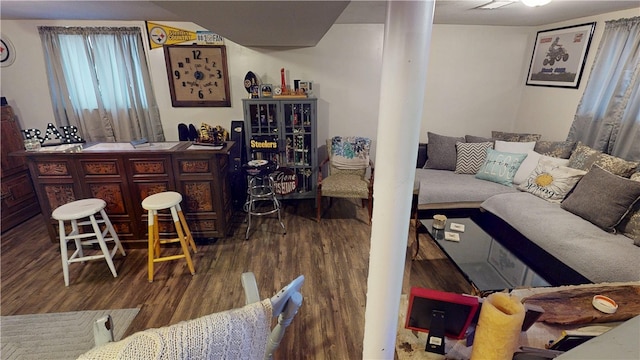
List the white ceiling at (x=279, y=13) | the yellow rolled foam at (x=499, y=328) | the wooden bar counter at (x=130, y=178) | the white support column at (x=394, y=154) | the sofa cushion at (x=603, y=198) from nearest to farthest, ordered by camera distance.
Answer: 1. the white support column at (x=394, y=154)
2. the yellow rolled foam at (x=499, y=328)
3. the white ceiling at (x=279, y=13)
4. the sofa cushion at (x=603, y=198)
5. the wooden bar counter at (x=130, y=178)

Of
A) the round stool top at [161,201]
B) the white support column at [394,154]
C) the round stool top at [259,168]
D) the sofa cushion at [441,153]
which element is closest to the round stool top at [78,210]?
the round stool top at [161,201]

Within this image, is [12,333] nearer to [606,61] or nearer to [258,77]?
[258,77]

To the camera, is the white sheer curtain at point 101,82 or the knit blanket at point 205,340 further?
the white sheer curtain at point 101,82

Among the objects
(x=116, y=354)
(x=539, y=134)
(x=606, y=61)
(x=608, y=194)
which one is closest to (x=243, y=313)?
(x=116, y=354)

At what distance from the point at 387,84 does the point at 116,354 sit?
2.79 ft

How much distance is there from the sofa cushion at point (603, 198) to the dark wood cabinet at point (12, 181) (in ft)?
18.3

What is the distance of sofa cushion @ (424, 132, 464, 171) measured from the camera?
11.4ft

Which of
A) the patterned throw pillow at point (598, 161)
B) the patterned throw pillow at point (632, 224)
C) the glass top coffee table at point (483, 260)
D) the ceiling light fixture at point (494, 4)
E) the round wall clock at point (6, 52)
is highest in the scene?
the ceiling light fixture at point (494, 4)

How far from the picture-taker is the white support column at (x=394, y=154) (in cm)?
63

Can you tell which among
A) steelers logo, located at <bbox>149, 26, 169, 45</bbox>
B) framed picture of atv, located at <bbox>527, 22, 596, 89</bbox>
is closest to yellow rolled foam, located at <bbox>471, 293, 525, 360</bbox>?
framed picture of atv, located at <bbox>527, 22, 596, 89</bbox>

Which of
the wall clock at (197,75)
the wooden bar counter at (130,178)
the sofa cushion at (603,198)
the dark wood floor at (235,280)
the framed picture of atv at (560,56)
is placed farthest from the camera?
the wall clock at (197,75)

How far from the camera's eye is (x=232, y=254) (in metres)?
2.72

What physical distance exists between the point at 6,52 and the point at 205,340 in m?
4.56

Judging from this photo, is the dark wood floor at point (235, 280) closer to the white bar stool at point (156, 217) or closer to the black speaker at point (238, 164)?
the white bar stool at point (156, 217)
